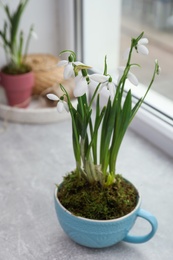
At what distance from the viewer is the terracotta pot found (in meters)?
1.06

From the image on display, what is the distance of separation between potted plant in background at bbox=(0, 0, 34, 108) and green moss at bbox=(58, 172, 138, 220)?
471mm

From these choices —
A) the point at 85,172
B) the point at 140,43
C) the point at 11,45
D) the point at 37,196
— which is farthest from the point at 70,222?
the point at 11,45

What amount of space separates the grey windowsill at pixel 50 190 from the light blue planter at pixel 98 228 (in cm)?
3

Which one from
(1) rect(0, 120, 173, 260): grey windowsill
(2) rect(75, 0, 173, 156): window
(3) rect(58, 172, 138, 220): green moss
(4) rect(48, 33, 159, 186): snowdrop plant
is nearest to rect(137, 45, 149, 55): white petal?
(4) rect(48, 33, 159, 186): snowdrop plant

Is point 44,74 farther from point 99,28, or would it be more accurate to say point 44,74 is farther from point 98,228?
point 98,228

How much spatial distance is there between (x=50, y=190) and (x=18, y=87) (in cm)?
36

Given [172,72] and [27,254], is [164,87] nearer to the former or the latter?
[172,72]

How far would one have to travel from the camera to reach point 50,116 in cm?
107

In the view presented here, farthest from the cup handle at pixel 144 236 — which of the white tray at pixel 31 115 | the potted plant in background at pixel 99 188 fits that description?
the white tray at pixel 31 115

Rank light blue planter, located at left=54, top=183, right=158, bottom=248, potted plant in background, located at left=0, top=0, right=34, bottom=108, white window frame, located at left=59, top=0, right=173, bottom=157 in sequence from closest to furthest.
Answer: light blue planter, located at left=54, top=183, right=158, bottom=248 → white window frame, located at left=59, top=0, right=173, bottom=157 → potted plant in background, located at left=0, top=0, right=34, bottom=108

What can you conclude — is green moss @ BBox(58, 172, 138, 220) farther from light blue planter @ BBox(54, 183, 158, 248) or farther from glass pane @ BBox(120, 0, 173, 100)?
glass pane @ BBox(120, 0, 173, 100)

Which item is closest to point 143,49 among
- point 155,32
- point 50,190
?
point 50,190

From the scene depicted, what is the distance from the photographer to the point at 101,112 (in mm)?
591

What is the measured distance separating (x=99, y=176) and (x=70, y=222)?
0.09 metres
